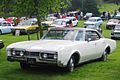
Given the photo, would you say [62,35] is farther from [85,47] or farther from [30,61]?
[30,61]

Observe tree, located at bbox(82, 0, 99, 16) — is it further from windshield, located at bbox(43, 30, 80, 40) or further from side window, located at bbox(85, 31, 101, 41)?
windshield, located at bbox(43, 30, 80, 40)

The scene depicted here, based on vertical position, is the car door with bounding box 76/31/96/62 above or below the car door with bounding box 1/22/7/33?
above

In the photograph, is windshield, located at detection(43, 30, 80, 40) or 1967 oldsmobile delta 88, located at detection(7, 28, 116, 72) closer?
1967 oldsmobile delta 88, located at detection(7, 28, 116, 72)

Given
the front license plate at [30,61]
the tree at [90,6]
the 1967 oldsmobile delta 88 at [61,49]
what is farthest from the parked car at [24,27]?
the tree at [90,6]

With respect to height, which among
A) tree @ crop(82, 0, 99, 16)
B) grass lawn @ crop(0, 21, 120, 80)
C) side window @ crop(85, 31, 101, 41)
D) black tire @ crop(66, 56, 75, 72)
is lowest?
tree @ crop(82, 0, 99, 16)

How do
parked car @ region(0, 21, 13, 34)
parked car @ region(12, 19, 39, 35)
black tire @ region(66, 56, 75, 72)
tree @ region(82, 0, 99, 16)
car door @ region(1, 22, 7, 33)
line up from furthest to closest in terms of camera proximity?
tree @ region(82, 0, 99, 16) < car door @ region(1, 22, 7, 33) < parked car @ region(0, 21, 13, 34) < parked car @ region(12, 19, 39, 35) < black tire @ region(66, 56, 75, 72)

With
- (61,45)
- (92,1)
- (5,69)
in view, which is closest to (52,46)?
(61,45)

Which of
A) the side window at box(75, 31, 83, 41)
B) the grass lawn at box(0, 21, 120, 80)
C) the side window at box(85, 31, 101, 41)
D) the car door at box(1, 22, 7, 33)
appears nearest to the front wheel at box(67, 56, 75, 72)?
the grass lawn at box(0, 21, 120, 80)

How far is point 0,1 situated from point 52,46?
5701mm

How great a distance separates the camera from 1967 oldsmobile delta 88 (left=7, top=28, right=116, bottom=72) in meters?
10.5

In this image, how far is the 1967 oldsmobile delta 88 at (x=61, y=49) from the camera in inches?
414

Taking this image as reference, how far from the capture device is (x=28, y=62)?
1073 cm

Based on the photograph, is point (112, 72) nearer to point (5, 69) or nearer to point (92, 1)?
point (5, 69)

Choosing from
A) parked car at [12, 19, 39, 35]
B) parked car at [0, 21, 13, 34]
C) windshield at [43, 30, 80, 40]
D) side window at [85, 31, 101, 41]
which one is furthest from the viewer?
parked car at [0, 21, 13, 34]
